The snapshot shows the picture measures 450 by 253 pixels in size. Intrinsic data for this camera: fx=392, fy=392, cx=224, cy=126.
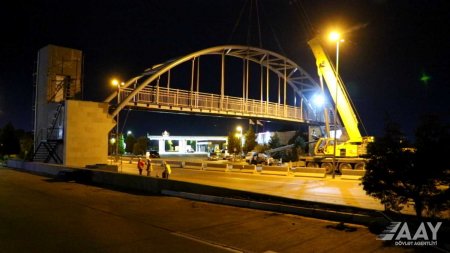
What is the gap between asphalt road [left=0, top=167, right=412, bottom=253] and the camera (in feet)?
27.9

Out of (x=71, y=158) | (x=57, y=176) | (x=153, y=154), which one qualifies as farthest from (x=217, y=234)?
(x=153, y=154)

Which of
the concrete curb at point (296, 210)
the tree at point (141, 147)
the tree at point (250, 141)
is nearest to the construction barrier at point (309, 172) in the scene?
the concrete curb at point (296, 210)

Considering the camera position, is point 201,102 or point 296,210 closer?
point 296,210

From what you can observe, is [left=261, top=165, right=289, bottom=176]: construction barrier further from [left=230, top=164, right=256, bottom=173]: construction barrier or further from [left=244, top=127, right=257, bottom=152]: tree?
[left=244, top=127, right=257, bottom=152]: tree

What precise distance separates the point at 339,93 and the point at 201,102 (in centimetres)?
2050

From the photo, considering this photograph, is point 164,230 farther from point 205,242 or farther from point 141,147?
point 141,147

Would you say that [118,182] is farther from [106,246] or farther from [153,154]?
[153,154]

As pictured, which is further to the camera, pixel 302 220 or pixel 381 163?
pixel 302 220

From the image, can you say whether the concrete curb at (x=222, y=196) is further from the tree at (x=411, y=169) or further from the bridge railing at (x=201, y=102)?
the bridge railing at (x=201, y=102)

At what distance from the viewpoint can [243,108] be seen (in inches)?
2120

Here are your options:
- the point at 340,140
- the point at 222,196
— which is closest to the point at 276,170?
the point at 340,140

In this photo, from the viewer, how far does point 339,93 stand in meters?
33.4

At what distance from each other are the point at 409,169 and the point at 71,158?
30257 mm

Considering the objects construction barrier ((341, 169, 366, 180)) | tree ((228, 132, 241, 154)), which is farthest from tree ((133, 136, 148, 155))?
construction barrier ((341, 169, 366, 180))
